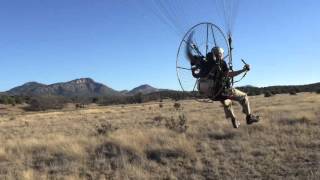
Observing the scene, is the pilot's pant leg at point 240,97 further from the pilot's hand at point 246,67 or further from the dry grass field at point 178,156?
the dry grass field at point 178,156

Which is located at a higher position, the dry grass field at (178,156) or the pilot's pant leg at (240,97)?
the pilot's pant leg at (240,97)

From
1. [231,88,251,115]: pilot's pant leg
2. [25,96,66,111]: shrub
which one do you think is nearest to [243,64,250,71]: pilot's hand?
[231,88,251,115]: pilot's pant leg

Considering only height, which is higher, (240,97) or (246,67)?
(246,67)

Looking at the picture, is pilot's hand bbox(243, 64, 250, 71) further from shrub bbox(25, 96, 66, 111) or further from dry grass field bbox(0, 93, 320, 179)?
shrub bbox(25, 96, 66, 111)

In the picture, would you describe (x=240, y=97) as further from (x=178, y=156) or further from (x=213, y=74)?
(x=178, y=156)

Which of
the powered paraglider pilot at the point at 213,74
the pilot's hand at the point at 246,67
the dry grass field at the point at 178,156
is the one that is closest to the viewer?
the pilot's hand at the point at 246,67

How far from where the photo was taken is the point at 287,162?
17.9m

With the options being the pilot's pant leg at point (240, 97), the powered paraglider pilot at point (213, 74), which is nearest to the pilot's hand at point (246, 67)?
Result: the powered paraglider pilot at point (213, 74)

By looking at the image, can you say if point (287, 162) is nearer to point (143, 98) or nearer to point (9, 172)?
point (9, 172)

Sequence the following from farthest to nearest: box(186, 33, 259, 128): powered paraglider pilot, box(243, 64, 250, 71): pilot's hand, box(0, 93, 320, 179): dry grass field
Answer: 1. box(0, 93, 320, 179): dry grass field
2. box(186, 33, 259, 128): powered paraglider pilot
3. box(243, 64, 250, 71): pilot's hand

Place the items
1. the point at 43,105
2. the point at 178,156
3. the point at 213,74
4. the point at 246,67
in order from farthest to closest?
1. the point at 43,105
2. the point at 178,156
3. the point at 213,74
4. the point at 246,67

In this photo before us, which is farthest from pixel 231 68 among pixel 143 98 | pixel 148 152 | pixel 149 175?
pixel 143 98

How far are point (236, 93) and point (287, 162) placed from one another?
16.7ft

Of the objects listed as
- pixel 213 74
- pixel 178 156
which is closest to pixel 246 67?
pixel 213 74
